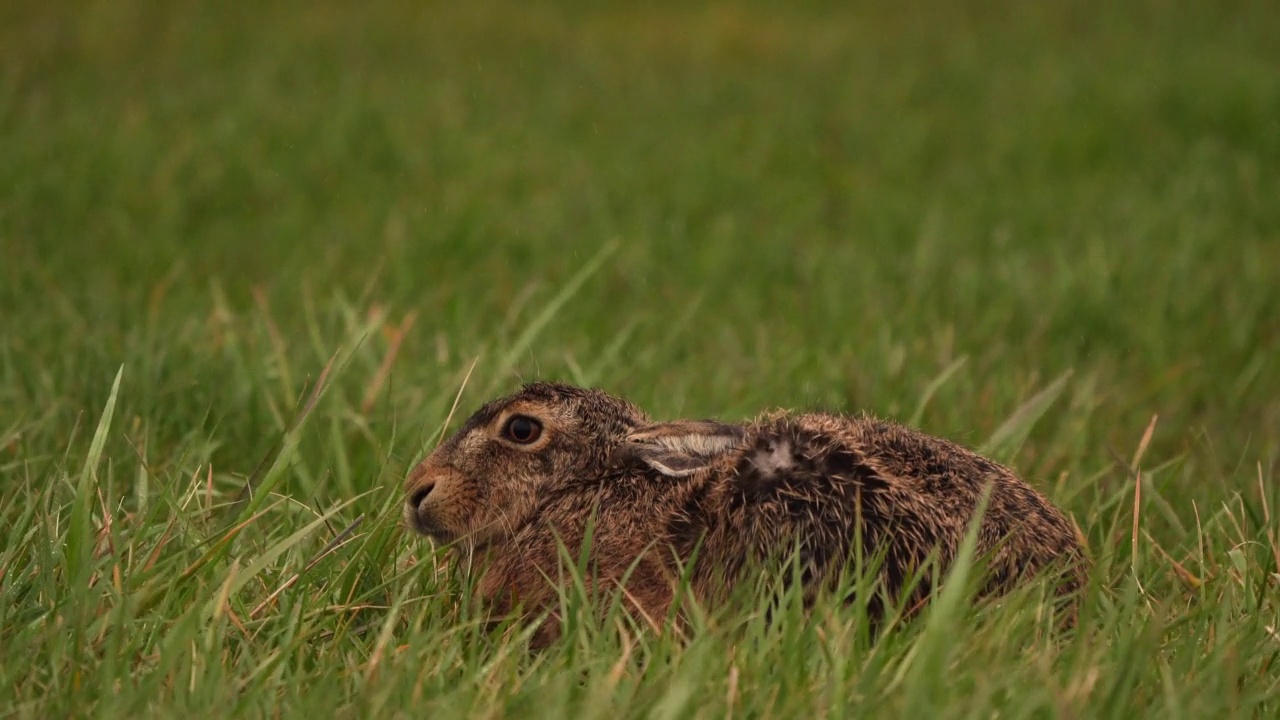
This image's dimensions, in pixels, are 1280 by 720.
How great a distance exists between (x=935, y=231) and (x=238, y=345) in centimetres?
439

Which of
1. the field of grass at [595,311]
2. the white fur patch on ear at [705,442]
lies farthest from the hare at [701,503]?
the field of grass at [595,311]

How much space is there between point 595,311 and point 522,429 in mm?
2980

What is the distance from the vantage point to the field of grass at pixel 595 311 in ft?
9.02

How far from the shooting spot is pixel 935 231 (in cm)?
806

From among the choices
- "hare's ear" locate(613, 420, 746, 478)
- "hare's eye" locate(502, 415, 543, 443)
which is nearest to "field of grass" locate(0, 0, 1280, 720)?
"hare's eye" locate(502, 415, 543, 443)

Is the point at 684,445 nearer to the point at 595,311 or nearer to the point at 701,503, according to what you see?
the point at 701,503

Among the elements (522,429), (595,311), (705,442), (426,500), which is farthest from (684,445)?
(595,311)

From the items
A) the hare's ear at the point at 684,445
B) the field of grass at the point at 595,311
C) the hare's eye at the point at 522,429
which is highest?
the hare's ear at the point at 684,445

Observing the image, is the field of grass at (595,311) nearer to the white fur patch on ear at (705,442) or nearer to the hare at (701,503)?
the hare at (701,503)

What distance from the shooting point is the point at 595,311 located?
6586 millimetres

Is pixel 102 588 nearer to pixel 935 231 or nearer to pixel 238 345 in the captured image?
pixel 238 345

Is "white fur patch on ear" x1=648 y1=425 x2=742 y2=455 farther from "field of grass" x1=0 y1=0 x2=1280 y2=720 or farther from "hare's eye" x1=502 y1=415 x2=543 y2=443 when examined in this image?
"field of grass" x1=0 y1=0 x2=1280 y2=720

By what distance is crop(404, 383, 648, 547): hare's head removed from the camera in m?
3.53

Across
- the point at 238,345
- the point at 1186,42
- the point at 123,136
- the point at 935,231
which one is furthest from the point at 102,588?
the point at 1186,42
